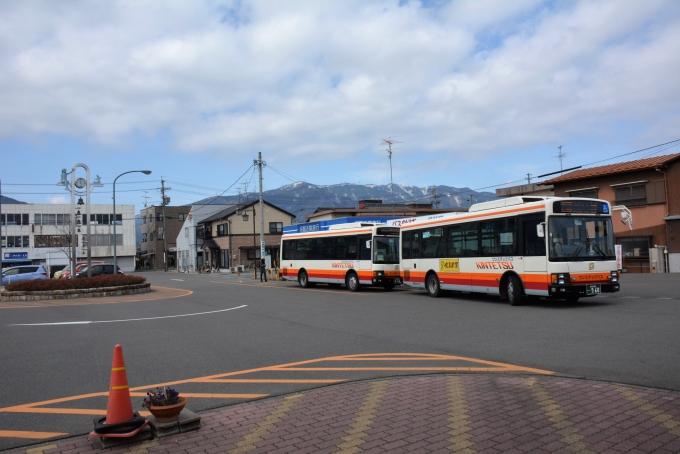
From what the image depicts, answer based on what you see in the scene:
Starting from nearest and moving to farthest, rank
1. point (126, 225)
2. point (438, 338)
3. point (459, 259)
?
point (438, 338)
point (459, 259)
point (126, 225)

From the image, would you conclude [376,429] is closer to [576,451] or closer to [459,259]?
[576,451]

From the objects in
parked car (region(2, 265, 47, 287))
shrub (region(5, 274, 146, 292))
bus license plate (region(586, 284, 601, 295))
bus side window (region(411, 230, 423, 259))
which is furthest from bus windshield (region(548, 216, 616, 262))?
parked car (region(2, 265, 47, 287))

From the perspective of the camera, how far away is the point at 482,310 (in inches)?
574

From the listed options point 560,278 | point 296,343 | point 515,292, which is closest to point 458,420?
point 296,343

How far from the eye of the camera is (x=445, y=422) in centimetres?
517

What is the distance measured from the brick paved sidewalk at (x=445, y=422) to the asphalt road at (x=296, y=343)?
2.25ft

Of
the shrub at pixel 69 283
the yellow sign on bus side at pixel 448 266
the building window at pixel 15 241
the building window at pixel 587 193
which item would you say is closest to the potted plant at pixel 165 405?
the yellow sign on bus side at pixel 448 266

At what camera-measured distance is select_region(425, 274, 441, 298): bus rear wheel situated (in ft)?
62.5

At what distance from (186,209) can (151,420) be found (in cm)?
9584

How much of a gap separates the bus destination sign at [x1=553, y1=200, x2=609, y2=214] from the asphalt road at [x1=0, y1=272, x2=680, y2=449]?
2600 millimetres

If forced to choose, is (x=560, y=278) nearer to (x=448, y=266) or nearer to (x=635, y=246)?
(x=448, y=266)

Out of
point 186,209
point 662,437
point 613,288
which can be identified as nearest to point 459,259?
point 613,288

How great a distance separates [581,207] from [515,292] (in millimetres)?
2959

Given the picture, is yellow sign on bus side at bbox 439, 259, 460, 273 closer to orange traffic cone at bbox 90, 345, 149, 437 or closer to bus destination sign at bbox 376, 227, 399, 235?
bus destination sign at bbox 376, 227, 399, 235
